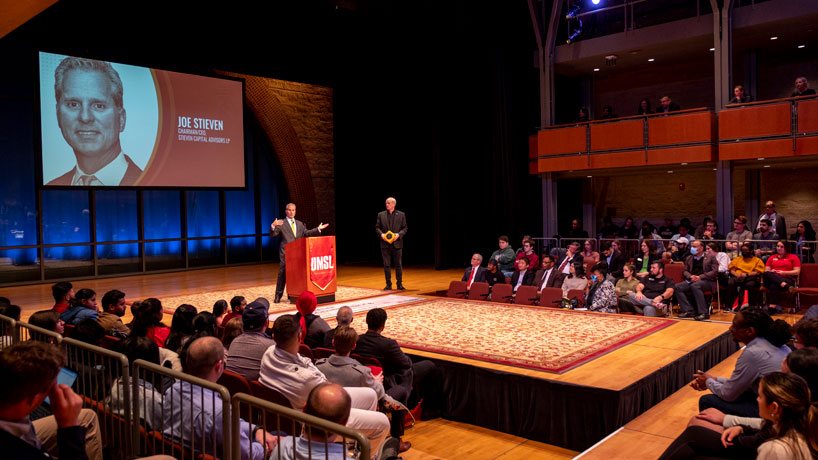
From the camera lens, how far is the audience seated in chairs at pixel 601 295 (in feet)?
26.2

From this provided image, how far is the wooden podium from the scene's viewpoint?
8562mm

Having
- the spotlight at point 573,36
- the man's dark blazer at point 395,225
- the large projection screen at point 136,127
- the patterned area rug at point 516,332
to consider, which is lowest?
the patterned area rug at point 516,332

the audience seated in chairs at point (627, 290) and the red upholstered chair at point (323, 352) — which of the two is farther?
the audience seated in chairs at point (627, 290)

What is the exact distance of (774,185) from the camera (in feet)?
42.9

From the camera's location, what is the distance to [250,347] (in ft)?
12.7

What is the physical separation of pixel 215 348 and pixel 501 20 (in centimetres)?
1226

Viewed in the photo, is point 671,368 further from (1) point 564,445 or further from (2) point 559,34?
(2) point 559,34

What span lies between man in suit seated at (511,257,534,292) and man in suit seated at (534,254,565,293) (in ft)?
0.35

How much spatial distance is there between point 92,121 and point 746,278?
10.3 meters

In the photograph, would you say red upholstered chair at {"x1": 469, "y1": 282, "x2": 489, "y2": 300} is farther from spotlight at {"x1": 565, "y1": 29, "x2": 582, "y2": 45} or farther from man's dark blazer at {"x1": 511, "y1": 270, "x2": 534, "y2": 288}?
spotlight at {"x1": 565, "y1": 29, "x2": 582, "y2": 45}

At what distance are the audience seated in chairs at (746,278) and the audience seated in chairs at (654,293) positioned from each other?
3.50ft

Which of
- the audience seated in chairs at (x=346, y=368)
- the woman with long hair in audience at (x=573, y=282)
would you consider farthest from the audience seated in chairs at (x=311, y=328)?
the woman with long hair in audience at (x=573, y=282)

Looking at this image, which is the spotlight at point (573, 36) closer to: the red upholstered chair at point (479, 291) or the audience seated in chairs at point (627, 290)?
the audience seated in chairs at point (627, 290)

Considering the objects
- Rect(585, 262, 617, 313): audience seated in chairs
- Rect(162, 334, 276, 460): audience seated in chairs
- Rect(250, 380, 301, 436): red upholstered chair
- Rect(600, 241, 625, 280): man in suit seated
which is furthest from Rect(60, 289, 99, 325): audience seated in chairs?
Rect(600, 241, 625, 280): man in suit seated
